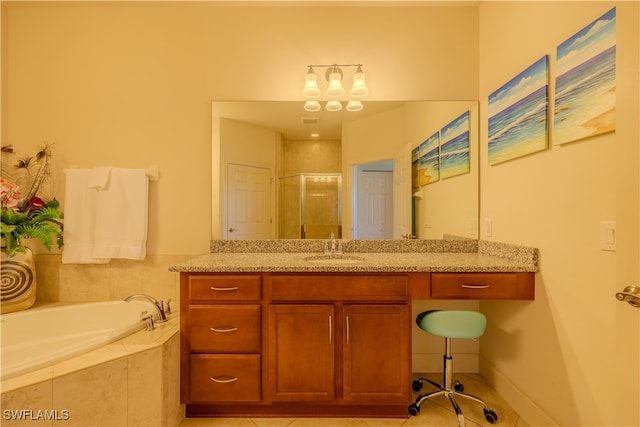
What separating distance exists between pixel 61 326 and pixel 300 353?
5.32ft

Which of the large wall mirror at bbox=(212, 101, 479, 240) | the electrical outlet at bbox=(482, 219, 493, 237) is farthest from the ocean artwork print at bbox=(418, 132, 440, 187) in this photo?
the electrical outlet at bbox=(482, 219, 493, 237)

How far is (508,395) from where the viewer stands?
1.88m

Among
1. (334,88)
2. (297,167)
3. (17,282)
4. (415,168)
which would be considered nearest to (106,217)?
(17,282)

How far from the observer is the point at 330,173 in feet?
7.48

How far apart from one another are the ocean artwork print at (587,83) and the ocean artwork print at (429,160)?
829 millimetres

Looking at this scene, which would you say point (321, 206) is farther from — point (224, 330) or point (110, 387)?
point (110, 387)

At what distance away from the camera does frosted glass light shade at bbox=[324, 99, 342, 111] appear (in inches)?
87.9

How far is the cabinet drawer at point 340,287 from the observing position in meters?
1.66

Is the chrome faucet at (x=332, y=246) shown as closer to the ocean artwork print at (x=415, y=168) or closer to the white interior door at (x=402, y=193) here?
the white interior door at (x=402, y=193)

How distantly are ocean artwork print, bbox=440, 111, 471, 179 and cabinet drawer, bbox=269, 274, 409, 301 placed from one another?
98 centimetres

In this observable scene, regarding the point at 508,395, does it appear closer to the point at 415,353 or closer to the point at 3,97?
the point at 415,353

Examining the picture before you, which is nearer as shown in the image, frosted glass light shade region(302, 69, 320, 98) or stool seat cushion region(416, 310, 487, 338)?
stool seat cushion region(416, 310, 487, 338)

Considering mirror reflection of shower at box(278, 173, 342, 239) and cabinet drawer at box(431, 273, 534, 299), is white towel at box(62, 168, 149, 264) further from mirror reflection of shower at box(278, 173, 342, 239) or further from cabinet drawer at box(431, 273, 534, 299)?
cabinet drawer at box(431, 273, 534, 299)

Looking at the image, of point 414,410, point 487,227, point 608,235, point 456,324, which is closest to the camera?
point 608,235
